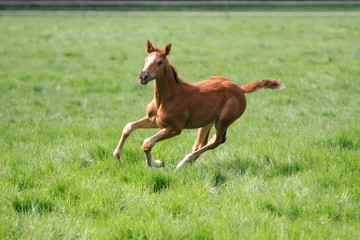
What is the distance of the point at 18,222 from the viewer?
3.42 m

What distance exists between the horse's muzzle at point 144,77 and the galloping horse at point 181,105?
0.08m

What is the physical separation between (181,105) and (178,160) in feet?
2.69

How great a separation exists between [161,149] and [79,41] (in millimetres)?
11641

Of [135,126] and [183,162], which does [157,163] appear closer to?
[183,162]

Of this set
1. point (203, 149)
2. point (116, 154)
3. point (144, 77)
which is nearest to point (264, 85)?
point (203, 149)

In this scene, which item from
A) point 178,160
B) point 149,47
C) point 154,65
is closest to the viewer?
point 154,65

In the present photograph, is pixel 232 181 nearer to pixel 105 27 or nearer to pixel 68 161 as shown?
pixel 68 161

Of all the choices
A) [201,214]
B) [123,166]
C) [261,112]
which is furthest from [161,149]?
[261,112]

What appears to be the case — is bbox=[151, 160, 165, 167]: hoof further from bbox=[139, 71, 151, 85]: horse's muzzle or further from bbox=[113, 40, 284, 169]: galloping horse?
bbox=[139, 71, 151, 85]: horse's muzzle

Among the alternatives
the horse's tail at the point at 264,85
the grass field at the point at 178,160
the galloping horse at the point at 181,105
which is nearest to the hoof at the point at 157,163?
the galloping horse at the point at 181,105

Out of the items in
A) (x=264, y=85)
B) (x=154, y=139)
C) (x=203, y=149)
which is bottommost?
(x=203, y=149)

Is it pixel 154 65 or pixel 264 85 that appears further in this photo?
pixel 264 85

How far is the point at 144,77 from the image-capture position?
387 cm

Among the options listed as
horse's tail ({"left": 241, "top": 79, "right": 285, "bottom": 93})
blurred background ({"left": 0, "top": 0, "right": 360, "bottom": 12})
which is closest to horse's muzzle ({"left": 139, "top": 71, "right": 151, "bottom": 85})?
horse's tail ({"left": 241, "top": 79, "right": 285, "bottom": 93})
